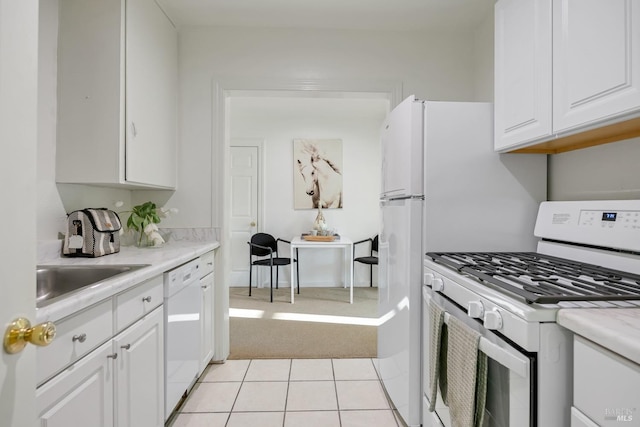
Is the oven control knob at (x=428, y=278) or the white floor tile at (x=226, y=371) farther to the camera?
the white floor tile at (x=226, y=371)

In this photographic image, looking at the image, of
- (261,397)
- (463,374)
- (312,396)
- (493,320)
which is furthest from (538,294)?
(261,397)

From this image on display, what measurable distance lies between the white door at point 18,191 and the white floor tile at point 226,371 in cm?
176

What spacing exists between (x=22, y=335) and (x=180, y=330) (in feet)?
4.24

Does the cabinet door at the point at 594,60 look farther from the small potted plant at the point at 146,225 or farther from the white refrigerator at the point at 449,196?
the small potted plant at the point at 146,225

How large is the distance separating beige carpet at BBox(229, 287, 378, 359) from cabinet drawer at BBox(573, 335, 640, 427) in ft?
6.57

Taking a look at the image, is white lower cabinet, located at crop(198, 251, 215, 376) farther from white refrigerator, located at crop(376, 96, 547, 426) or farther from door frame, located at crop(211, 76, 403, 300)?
white refrigerator, located at crop(376, 96, 547, 426)

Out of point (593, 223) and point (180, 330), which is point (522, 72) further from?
point (180, 330)

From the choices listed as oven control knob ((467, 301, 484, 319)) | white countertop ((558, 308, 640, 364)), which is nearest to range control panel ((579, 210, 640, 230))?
white countertop ((558, 308, 640, 364))

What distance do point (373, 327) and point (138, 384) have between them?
7.40 feet

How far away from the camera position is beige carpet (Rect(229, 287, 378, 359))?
8.77 ft

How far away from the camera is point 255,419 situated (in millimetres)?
1828

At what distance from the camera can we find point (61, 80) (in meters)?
1.75

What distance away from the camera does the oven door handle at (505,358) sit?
85cm

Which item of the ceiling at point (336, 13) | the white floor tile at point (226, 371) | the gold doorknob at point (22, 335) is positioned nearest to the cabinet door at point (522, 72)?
Result: the ceiling at point (336, 13)
